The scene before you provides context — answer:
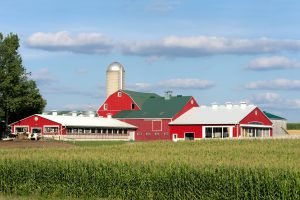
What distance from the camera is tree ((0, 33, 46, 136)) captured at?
8388 centimetres

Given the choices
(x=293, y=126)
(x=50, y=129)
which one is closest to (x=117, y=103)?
(x=50, y=129)

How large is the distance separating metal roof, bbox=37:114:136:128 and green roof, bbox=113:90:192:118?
3473 millimetres

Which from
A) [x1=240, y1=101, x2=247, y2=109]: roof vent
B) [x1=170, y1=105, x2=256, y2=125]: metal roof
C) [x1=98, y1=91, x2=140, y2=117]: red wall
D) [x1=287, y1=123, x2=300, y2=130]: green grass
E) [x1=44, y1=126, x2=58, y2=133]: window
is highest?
[x1=98, y1=91, x2=140, y2=117]: red wall

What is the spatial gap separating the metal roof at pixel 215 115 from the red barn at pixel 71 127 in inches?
373

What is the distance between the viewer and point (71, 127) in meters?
83.2

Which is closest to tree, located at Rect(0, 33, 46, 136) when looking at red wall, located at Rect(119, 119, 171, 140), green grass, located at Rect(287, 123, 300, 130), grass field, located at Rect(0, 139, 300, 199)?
red wall, located at Rect(119, 119, 171, 140)

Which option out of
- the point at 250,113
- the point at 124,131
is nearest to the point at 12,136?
the point at 124,131

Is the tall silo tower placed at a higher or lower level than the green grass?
higher

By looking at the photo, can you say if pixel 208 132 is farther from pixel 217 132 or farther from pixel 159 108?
pixel 159 108

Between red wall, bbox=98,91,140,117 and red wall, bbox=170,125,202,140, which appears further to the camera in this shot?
red wall, bbox=98,91,140,117

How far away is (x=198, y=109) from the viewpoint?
93.4 metres

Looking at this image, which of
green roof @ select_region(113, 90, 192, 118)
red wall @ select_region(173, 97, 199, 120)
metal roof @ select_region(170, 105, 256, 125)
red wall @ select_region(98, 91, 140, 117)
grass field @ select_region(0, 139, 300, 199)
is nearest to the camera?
grass field @ select_region(0, 139, 300, 199)

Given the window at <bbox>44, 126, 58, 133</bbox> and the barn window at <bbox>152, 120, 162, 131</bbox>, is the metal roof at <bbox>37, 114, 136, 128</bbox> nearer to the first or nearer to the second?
the window at <bbox>44, 126, 58, 133</bbox>

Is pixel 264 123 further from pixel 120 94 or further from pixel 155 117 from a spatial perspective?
pixel 120 94
